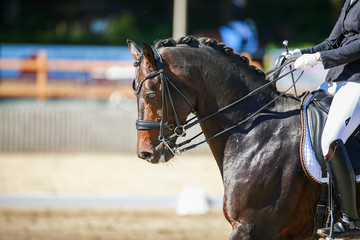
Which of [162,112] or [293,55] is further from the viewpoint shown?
[293,55]

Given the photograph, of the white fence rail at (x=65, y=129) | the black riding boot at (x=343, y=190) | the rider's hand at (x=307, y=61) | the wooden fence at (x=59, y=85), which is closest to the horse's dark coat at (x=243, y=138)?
the black riding boot at (x=343, y=190)

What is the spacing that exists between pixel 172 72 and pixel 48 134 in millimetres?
6892

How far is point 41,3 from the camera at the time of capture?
2945 cm

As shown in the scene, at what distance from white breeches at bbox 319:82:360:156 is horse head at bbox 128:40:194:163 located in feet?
→ 2.99

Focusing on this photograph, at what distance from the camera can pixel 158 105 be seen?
137 inches

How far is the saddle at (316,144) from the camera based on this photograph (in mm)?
3457

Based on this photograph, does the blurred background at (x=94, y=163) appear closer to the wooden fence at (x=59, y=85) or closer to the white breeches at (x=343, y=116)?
the wooden fence at (x=59, y=85)

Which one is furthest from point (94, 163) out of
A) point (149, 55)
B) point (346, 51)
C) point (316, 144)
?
point (346, 51)

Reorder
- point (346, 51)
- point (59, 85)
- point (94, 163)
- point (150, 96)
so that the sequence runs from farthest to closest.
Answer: point (59, 85) < point (94, 163) < point (150, 96) < point (346, 51)

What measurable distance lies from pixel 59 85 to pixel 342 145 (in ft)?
37.0

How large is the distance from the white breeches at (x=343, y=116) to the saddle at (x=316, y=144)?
0.16 feet

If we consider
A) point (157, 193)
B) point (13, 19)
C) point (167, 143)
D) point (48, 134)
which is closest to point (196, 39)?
point (167, 143)

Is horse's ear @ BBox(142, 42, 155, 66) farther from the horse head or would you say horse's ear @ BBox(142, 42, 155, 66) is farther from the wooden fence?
the wooden fence

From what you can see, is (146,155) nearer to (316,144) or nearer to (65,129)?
(316,144)
